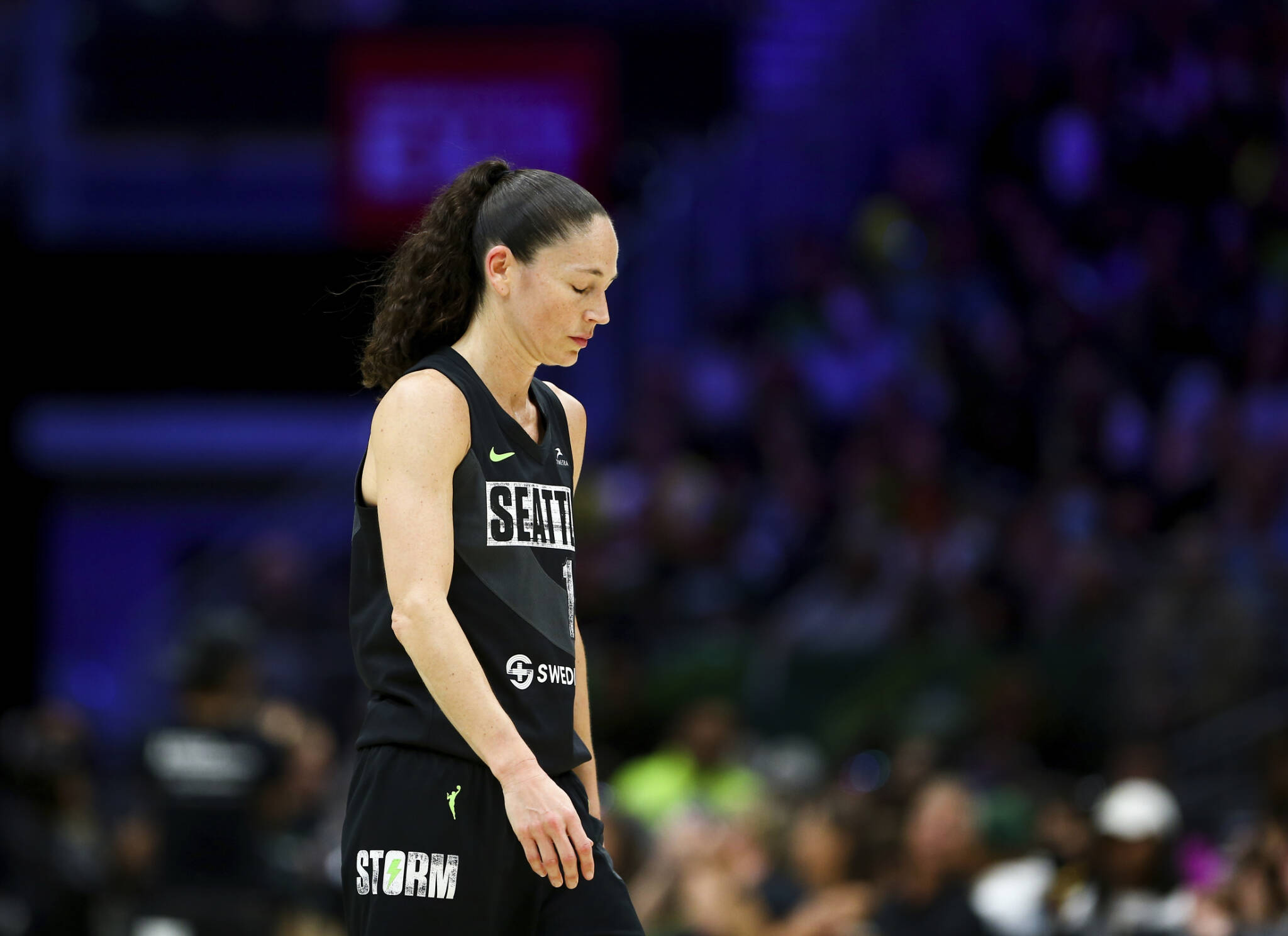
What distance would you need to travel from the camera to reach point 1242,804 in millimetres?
8625

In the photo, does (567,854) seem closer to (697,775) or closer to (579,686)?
(579,686)

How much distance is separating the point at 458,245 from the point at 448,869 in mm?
1085

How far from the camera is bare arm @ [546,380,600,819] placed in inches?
141

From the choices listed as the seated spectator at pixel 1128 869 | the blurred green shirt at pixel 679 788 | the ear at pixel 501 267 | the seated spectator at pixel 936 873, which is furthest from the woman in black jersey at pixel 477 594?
the blurred green shirt at pixel 679 788

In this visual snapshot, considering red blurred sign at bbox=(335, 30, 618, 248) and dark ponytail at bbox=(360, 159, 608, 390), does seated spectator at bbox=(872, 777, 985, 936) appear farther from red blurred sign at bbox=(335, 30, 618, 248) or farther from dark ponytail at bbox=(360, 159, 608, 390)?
red blurred sign at bbox=(335, 30, 618, 248)

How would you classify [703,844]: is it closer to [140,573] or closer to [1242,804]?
[1242,804]

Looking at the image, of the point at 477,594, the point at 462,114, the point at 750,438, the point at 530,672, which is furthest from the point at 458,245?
the point at 462,114

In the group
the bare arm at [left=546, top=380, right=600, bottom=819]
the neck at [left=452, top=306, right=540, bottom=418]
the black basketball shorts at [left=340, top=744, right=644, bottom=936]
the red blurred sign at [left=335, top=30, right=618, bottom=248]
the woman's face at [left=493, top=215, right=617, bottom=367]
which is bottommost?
the black basketball shorts at [left=340, top=744, right=644, bottom=936]

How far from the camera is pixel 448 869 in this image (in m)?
3.27

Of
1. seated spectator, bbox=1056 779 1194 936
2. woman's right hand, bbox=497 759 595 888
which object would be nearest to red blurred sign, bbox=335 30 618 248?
seated spectator, bbox=1056 779 1194 936

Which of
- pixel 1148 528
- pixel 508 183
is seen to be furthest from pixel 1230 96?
pixel 508 183

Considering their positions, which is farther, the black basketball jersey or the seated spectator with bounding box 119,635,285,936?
the seated spectator with bounding box 119,635,285,936

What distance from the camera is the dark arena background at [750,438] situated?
8.05m

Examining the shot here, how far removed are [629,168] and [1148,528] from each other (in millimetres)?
7276
